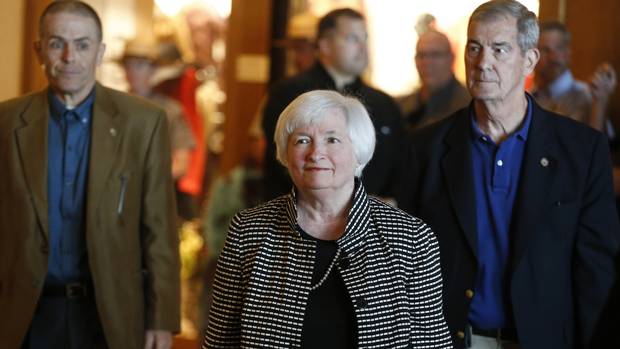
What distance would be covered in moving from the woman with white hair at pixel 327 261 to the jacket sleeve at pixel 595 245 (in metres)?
0.63

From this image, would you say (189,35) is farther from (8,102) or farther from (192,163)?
(8,102)

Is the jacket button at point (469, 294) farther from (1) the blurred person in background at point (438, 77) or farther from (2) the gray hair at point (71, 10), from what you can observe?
(1) the blurred person in background at point (438, 77)

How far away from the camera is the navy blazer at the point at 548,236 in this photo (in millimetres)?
3441

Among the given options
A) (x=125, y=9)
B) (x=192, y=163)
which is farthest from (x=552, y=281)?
(x=192, y=163)

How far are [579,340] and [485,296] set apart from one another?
355 mm

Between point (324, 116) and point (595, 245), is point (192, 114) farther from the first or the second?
point (324, 116)

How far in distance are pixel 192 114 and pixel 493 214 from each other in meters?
5.60

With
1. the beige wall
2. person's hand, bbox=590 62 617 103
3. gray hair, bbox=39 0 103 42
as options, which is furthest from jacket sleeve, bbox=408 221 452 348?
the beige wall

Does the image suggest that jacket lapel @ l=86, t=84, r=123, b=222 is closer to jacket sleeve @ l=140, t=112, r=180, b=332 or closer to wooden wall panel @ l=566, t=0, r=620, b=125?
jacket sleeve @ l=140, t=112, r=180, b=332

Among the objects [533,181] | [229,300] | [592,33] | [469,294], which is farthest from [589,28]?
[229,300]

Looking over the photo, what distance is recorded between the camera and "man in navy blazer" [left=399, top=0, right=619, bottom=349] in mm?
3457

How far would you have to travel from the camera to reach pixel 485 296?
11.5 ft

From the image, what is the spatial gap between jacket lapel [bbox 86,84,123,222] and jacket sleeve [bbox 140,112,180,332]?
0.15 m

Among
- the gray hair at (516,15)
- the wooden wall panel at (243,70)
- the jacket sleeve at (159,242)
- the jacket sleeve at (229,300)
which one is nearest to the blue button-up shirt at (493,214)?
the gray hair at (516,15)
